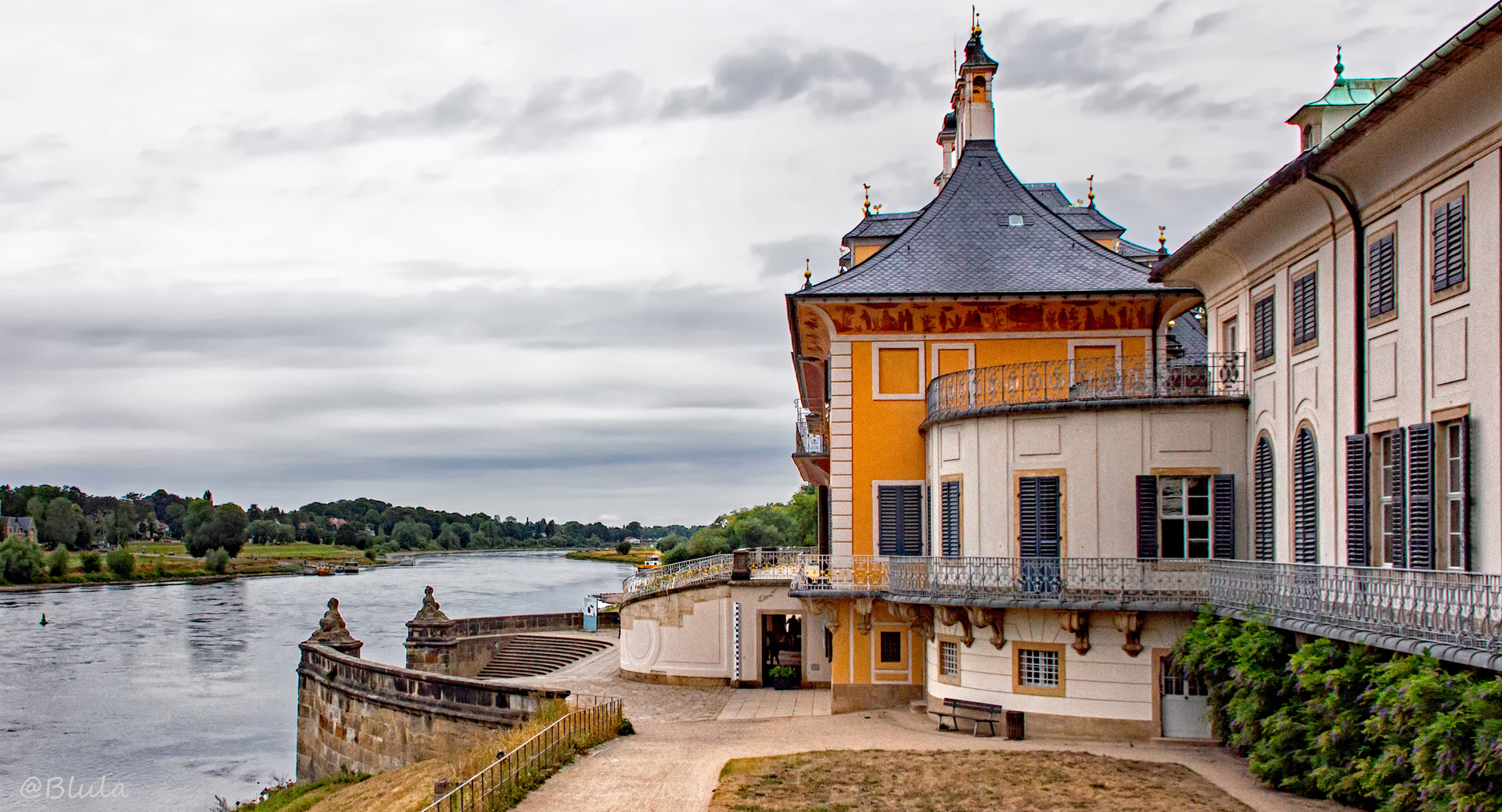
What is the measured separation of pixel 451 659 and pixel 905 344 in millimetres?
20190

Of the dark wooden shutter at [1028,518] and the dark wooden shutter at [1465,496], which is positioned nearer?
the dark wooden shutter at [1465,496]

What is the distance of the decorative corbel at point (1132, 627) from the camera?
20.8 metres

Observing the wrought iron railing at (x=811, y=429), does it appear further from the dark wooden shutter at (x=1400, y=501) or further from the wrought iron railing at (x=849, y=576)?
the dark wooden shutter at (x=1400, y=501)

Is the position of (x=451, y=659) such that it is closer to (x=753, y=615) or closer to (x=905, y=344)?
(x=753, y=615)

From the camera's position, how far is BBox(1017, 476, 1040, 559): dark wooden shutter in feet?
73.1

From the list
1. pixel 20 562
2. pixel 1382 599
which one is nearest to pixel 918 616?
pixel 1382 599

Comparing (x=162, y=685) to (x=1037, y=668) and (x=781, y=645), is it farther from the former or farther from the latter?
(x=1037, y=668)

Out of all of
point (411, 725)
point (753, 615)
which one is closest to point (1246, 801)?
point (753, 615)

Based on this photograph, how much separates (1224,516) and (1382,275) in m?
6.03

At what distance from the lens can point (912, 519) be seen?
26672mm

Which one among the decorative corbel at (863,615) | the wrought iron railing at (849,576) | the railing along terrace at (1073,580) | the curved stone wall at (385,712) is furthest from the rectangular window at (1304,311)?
the curved stone wall at (385,712)

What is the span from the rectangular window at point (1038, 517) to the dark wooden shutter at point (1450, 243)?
27.4 feet

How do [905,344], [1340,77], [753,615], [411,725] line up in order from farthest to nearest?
[753,615]
[411,725]
[905,344]
[1340,77]

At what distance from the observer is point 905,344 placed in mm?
26844
